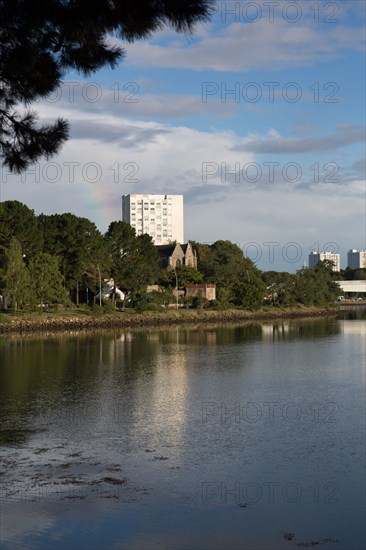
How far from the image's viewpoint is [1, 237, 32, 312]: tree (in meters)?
70.2

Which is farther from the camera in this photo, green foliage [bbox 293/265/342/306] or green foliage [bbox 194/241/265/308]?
green foliage [bbox 293/265/342/306]

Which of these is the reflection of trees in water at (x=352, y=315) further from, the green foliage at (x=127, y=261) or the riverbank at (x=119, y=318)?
the green foliage at (x=127, y=261)

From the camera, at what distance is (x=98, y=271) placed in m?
86.0

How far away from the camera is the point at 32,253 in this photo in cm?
7756

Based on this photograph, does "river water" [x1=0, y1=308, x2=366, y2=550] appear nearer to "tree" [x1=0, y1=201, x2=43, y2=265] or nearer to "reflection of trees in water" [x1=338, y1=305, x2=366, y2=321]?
"tree" [x1=0, y1=201, x2=43, y2=265]

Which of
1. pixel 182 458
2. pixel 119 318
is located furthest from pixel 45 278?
pixel 182 458

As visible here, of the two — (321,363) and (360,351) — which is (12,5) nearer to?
(321,363)

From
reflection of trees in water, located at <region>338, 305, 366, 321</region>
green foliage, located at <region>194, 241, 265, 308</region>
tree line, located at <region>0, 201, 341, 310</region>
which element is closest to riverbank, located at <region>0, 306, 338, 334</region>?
tree line, located at <region>0, 201, 341, 310</region>

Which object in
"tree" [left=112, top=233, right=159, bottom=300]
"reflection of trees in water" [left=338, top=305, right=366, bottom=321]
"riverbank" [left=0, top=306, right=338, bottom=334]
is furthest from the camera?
"reflection of trees in water" [left=338, top=305, right=366, bottom=321]

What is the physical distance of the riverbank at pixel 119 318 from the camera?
7494cm

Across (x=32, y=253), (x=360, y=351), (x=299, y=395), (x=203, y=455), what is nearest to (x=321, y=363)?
(x=360, y=351)

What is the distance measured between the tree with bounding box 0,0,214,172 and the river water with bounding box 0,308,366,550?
735 cm

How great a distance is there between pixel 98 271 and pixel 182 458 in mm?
68079

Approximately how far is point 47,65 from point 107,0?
1850 mm
